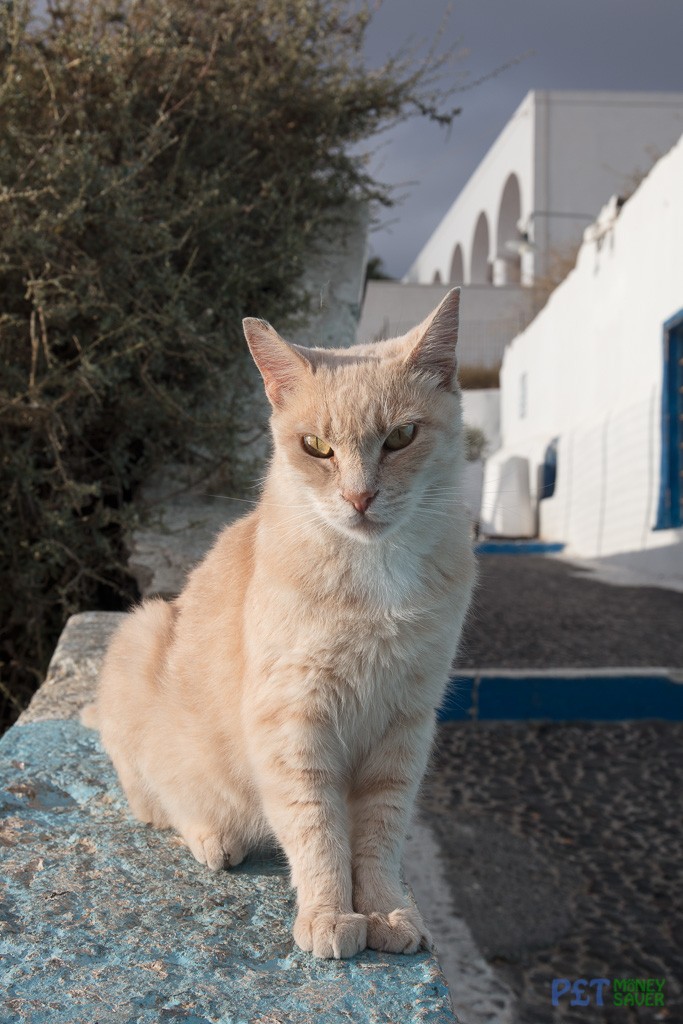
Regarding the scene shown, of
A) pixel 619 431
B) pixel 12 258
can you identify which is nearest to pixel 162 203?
pixel 12 258

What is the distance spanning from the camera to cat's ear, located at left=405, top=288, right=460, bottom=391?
1.70m

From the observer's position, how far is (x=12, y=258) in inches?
121

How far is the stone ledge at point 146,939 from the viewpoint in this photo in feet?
3.95

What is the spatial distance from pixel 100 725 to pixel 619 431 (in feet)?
26.2

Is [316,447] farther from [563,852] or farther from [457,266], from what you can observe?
[457,266]

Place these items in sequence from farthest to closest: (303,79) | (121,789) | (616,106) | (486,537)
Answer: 1. (616,106)
2. (486,537)
3. (303,79)
4. (121,789)

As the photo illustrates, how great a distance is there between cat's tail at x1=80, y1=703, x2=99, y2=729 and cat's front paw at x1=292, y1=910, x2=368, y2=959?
0.95 metres

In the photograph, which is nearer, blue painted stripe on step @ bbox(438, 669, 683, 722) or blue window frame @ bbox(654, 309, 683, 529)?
blue painted stripe on step @ bbox(438, 669, 683, 722)

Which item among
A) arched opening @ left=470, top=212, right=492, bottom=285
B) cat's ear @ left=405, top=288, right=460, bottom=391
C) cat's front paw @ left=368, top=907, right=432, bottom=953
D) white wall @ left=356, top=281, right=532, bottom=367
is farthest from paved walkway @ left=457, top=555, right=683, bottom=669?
arched opening @ left=470, top=212, right=492, bottom=285

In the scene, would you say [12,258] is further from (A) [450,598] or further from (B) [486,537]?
(B) [486,537]

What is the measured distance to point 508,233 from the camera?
20.1 metres

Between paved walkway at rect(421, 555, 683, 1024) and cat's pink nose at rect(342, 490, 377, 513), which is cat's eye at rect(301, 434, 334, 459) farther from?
paved walkway at rect(421, 555, 683, 1024)

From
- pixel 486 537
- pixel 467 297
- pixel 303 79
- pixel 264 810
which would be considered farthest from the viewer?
pixel 467 297

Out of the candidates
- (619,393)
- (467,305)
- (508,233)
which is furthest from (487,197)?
(619,393)
